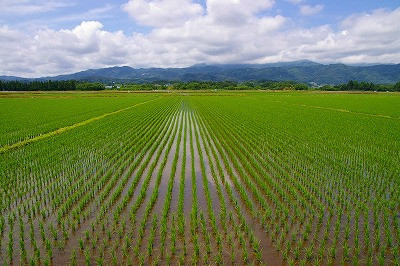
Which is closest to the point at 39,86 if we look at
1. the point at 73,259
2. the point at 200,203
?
the point at 200,203

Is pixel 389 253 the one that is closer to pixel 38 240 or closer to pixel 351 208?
pixel 351 208

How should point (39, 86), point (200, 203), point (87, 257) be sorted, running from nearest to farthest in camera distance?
point (87, 257) → point (200, 203) → point (39, 86)

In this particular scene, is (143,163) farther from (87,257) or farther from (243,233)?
(87,257)

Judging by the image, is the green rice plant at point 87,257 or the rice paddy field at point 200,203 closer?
the green rice plant at point 87,257

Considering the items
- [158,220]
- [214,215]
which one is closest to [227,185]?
[214,215]

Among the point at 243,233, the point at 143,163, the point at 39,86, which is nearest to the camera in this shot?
the point at 243,233

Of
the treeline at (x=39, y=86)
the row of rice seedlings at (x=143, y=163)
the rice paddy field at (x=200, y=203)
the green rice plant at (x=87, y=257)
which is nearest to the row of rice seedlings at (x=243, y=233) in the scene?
the rice paddy field at (x=200, y=203)

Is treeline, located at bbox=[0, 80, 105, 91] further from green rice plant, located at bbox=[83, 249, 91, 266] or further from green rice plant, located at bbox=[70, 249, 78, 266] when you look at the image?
green rice plant, located at bbox=[83, 249, 91, 266]

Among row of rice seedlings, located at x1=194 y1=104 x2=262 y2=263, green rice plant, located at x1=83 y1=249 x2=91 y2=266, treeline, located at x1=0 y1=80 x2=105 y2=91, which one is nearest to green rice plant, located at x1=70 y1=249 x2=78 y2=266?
green rice plant, located at x1=83 y1=249 x2=91 y2=266

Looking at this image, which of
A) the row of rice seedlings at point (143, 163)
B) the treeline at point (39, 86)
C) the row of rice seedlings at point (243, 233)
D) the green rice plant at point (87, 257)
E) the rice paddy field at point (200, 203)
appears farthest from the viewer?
the treeline at point (39, 86)

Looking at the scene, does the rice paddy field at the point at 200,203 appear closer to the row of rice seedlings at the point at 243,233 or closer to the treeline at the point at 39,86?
the row of rice seedlings at the point at 243,233

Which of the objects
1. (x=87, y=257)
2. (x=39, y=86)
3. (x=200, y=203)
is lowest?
(x=200, y=203)

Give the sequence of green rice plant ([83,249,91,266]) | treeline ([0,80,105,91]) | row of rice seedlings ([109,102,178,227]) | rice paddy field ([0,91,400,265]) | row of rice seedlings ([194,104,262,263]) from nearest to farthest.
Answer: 1. green rice plant ([83,249,91,266])
2. row of rice seedlings ([194,104,262,263])
3. rice paddy field ([0,91,400,265])
4. row of rice seedlings ([109,102,178,227])
5. treeline ([0,80,105,91])
